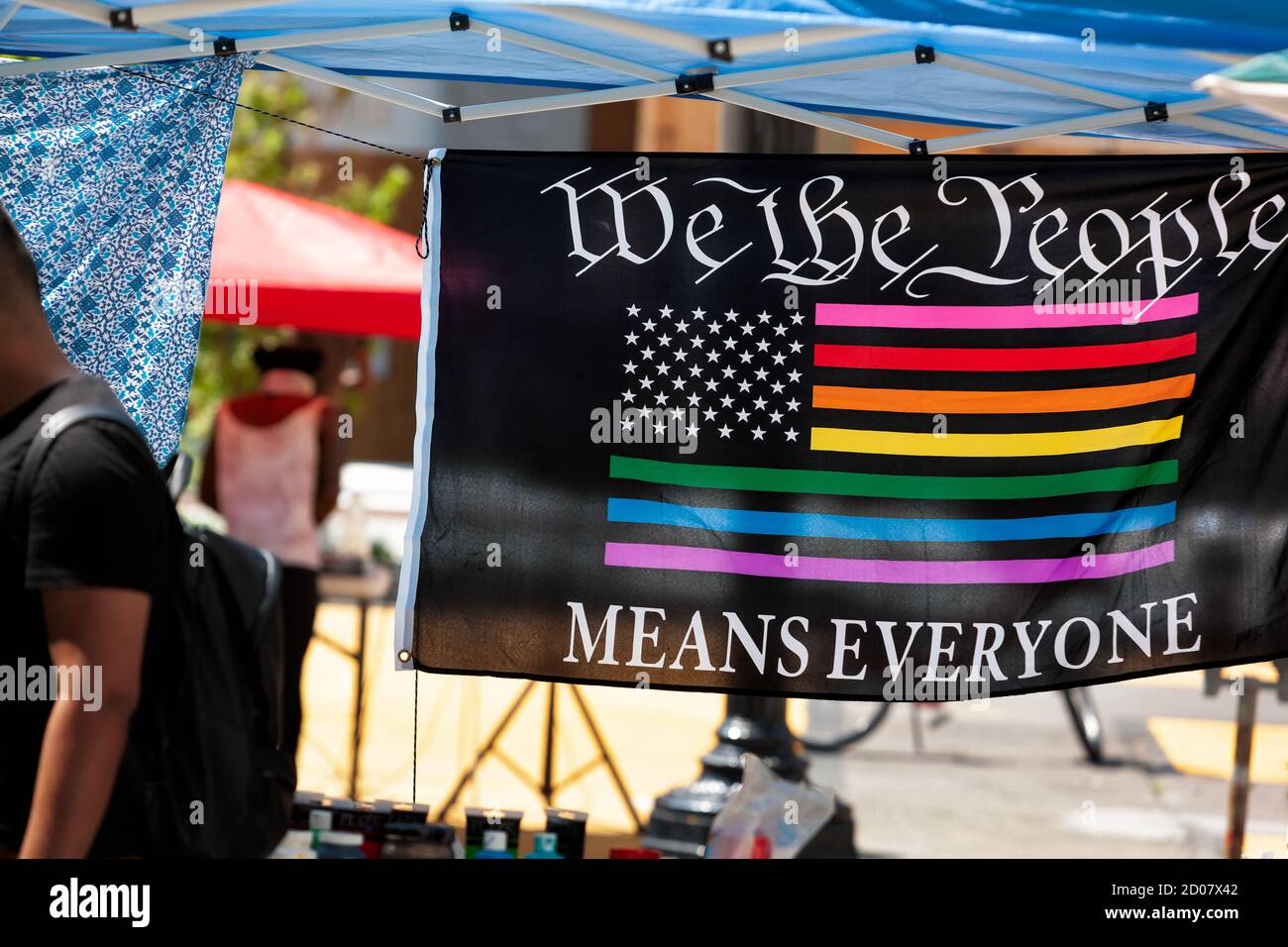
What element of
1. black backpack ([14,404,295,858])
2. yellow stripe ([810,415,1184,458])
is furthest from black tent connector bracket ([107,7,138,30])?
yellow stripe ([810,415,1184,458])

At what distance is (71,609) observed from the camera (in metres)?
2.31

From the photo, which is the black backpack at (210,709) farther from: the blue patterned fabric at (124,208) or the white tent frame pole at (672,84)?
the white tent frame pole at (672,84)

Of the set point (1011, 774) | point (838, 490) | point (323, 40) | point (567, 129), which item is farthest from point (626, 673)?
point (567, 129)

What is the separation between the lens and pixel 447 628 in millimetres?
4082

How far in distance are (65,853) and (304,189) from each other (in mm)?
13757

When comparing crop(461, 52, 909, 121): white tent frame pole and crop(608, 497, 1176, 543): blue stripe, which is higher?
crop(461, 52, 909, 121): white tent frame pole

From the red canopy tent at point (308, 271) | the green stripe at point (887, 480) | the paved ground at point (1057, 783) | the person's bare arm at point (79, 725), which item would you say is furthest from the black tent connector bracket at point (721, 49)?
the paved ground at point (1057, 783)

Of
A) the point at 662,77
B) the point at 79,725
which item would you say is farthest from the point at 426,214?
the point at 79,725

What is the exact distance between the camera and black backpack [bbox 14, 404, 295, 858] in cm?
260

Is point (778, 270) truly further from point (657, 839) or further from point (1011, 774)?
point (1011, 774)

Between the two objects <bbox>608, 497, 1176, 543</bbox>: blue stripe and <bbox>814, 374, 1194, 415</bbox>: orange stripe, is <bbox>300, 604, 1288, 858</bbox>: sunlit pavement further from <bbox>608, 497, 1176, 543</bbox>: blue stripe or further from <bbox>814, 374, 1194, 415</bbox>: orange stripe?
<bbox>814, 374, 1194, 415</bbox>: orange stripe

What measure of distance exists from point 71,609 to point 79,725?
0.19 m
